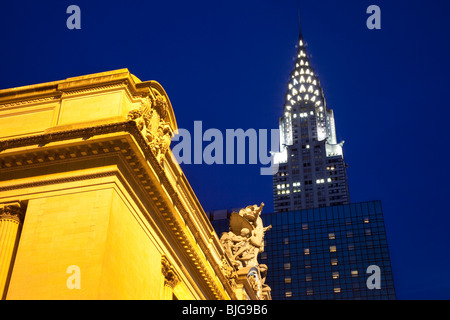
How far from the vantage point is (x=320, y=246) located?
139 m

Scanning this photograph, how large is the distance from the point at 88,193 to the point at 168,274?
29.9 feet

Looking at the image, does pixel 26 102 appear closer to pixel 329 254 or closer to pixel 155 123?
pixel 155 123

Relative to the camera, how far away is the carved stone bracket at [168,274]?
117 ft

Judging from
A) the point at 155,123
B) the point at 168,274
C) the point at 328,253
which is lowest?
the point at 168,274

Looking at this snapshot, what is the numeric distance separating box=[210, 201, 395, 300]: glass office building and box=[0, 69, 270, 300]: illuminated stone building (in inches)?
3942

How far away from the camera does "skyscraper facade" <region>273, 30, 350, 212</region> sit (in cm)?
17262

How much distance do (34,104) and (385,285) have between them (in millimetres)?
107460

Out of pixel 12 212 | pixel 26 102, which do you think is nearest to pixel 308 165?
pixel 26 102

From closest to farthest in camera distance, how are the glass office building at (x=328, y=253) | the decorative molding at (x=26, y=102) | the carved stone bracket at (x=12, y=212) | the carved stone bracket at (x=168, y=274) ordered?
the carved stone bracket at (x=12, y=212), the decorative molding at (x=26, y=102), the carved stone bracket at (x=168, y=274), the glass office building at (x=328, y=253)

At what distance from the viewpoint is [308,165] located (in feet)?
594

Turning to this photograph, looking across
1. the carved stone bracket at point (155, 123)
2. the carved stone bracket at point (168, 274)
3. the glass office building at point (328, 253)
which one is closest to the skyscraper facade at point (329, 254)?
the glass office building at point (328, 253)

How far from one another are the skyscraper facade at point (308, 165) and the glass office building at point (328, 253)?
94.1 ft

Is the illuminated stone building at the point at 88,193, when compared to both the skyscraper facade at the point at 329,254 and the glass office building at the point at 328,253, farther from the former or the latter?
the skyscraper facade at the point at 329,254
